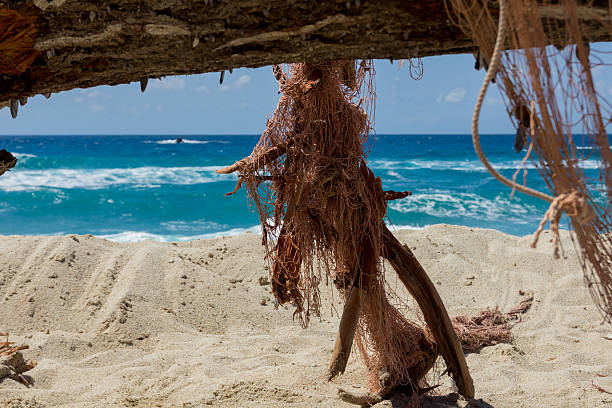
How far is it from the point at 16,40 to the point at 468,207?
16.0 meters

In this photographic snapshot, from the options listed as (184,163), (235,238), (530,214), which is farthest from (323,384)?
(184,163)

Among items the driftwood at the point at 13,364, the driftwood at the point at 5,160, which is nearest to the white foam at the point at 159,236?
the driftwood at the point at 13,364

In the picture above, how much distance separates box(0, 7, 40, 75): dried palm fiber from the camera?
6.07 ft

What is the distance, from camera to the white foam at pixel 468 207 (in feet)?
49.6

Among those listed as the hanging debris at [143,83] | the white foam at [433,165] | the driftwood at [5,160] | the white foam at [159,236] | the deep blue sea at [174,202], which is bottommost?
the white foam at [159,236]

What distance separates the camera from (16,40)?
1880 millimetres

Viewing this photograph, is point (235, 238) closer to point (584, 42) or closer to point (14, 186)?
point (584, 42)

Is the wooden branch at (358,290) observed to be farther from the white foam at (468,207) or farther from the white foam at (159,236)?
the white foam at (468,207)

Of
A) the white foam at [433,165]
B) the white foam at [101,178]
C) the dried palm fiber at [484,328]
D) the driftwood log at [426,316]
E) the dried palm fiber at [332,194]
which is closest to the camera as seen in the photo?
the dried palm fiber at [332,194]

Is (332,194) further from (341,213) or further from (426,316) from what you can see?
(426,316)

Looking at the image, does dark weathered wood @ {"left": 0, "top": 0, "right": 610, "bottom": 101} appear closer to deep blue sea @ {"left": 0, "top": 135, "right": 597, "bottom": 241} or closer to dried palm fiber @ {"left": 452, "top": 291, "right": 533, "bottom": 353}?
dried palm fiber @ {"left": 452, "top": 291, "right": 533, "bottom": 353}

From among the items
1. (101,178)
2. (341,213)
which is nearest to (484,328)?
(341,213)

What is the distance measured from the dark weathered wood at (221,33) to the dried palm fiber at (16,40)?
30mm

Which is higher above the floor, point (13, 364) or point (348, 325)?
point (348, 325)
